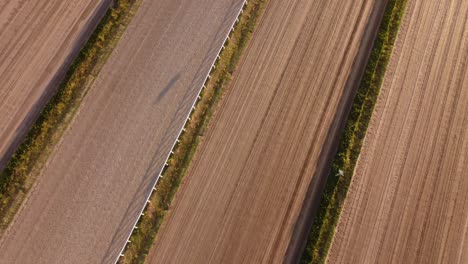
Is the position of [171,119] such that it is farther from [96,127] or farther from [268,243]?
[268,243]

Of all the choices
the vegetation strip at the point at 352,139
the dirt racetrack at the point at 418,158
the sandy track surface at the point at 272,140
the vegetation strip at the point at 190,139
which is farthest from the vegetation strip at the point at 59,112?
the dirt racetrack at the point at 418,158

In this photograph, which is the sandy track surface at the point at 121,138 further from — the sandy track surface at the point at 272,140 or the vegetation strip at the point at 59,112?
the sandy track surface at the point at 272,140

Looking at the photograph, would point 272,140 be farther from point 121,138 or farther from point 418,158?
point 121,138

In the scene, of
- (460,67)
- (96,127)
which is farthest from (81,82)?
(460,67)

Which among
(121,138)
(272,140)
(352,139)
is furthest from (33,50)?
(352,139)

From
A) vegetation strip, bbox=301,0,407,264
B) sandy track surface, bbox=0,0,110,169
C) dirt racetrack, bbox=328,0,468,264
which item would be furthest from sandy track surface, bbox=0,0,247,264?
dirt racetrack, bbox=328,0,468,264
